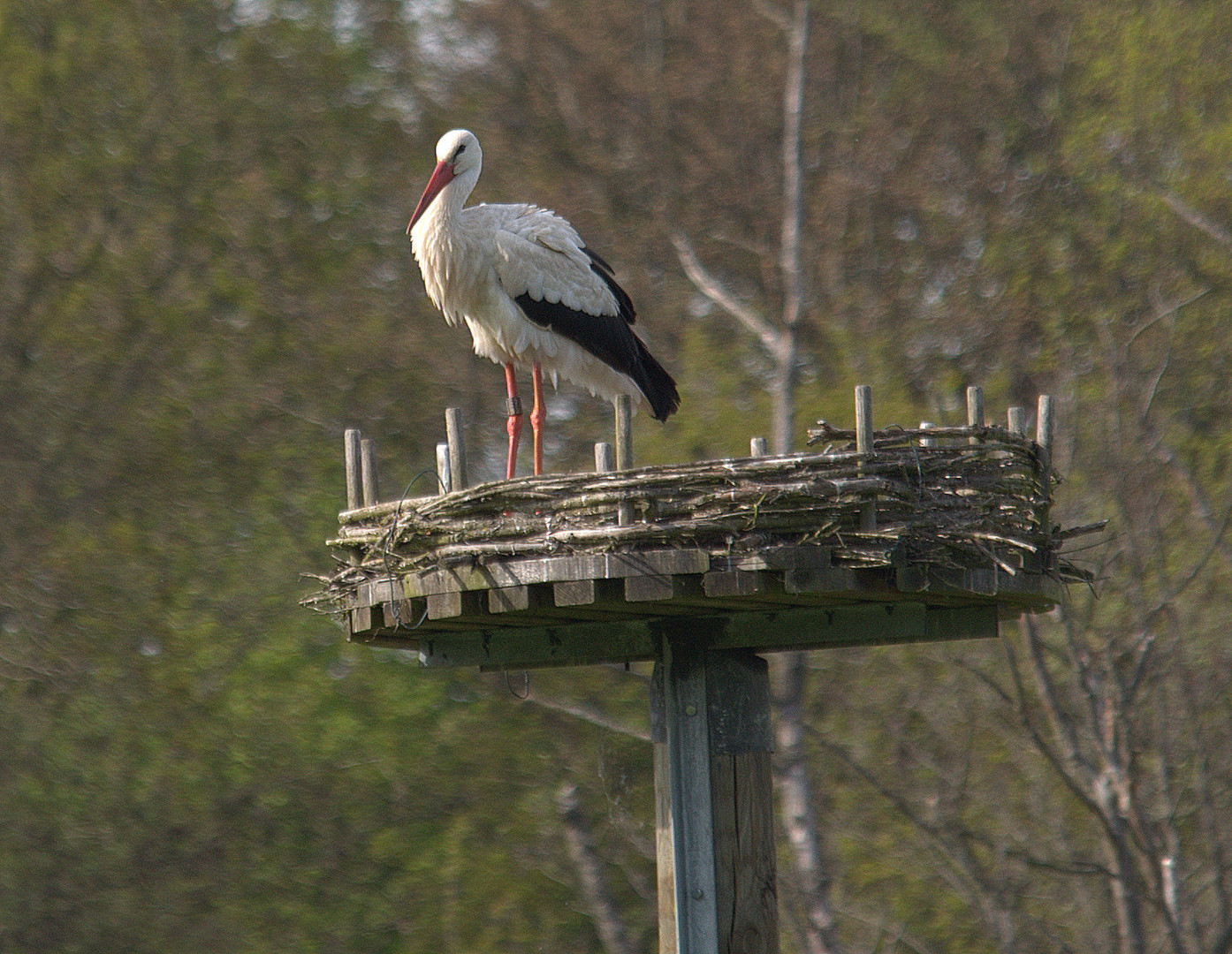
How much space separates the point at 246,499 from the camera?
45.4 ft

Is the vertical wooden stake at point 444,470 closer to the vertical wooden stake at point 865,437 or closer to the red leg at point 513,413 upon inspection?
the red leg at point 513,413

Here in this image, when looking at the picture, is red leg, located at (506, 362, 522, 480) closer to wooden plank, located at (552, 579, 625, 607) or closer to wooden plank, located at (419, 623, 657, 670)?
wooden plank, located at (419, 623, 657, 670)

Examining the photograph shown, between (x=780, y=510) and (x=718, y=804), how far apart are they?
3.80 feet

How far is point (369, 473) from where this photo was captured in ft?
18.5

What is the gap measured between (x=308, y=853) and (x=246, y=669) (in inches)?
60.9

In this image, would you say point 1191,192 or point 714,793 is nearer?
point 714,793

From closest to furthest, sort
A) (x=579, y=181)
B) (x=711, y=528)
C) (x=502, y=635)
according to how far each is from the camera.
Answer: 1. (x=711, y=528)
2. (x=502, y=635)
3. (x=579, y=181)

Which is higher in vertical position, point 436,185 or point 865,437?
point 436,185

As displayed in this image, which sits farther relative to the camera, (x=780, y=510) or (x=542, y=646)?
(x=542, y=646)

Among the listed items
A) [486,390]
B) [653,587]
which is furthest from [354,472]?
[486,390]

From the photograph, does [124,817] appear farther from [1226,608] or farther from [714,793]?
[714,793]

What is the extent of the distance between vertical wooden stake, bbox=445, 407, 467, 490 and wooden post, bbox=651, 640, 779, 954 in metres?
0.91

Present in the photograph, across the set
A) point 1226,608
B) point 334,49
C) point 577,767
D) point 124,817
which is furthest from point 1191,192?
point 124,817

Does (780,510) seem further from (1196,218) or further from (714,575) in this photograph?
(1196,218)
